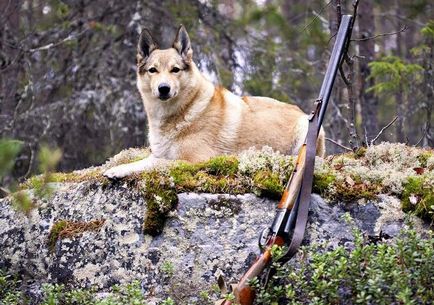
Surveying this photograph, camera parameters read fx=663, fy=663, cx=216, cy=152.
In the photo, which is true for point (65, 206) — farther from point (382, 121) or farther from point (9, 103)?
point (382, 121)

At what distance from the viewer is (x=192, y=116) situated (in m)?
6.46

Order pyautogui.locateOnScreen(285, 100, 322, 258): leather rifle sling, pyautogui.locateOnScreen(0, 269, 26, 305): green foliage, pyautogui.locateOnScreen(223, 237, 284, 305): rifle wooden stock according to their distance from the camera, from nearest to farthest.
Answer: pyautogui.locateOnScreen(223, 237, 284, 305): rifle wooden stock < pyautogui.locateOnScreen(285, 100, 322, 258): leather rifle sling < pyautogui.locateOnScreen(0, 269, 26, 305): green foliage

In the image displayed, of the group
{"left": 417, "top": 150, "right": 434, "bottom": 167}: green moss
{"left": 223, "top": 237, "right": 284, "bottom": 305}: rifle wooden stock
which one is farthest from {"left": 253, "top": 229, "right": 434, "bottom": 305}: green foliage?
{"left": 417, "top": 150, "right": 434, "bottom": 167}: green moss

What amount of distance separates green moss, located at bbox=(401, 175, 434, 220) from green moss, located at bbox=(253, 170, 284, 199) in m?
0.92

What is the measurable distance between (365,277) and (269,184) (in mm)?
1129

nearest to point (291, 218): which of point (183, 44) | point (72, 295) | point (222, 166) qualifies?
point (222, 166)

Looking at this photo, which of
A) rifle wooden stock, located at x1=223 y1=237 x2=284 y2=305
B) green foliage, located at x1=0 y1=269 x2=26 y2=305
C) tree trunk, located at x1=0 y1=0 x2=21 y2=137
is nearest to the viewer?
rifle wooden stock, located at x1=223 y1=237 x2=284 y2=305

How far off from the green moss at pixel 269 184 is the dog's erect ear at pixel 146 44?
2201 mm

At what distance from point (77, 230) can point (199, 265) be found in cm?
109

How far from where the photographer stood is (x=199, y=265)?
4773mm

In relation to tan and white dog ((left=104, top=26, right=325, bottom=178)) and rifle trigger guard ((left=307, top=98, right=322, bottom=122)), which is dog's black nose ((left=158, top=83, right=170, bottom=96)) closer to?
tan and white dog ((left=104, top=26, right=325, bottom=178))

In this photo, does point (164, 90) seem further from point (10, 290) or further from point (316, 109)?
point (10, 290)

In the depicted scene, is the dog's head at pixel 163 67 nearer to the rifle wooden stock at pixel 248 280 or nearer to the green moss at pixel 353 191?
the green moss at pixel 353 191

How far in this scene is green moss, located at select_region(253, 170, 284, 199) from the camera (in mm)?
4996
